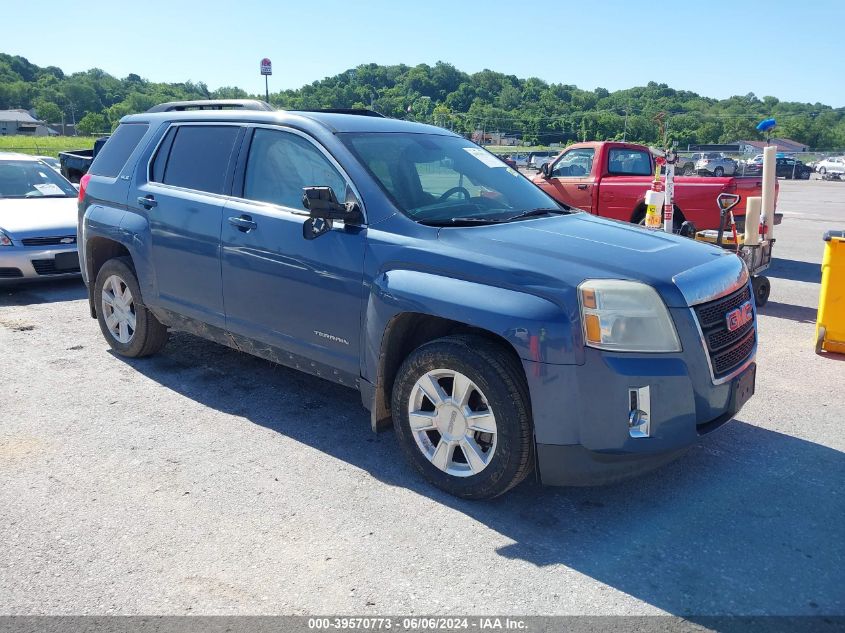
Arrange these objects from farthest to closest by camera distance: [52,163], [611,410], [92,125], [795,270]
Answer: [92,125]
[52,163]
[795,270]
[611,410]

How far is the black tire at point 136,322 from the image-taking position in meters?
5.51

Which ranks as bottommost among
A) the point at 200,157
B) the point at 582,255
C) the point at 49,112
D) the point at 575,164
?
the point at 582,255

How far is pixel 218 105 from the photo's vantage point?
544cm

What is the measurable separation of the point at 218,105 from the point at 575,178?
7275 mm

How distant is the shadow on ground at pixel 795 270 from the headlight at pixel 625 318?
25.2ft

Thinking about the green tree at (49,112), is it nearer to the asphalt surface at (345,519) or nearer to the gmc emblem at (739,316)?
the asphalt surface at (345,519)

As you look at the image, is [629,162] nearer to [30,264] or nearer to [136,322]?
[136,322]

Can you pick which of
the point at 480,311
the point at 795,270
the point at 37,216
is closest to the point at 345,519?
the point at 480,311

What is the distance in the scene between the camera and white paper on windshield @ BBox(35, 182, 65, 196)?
957cm

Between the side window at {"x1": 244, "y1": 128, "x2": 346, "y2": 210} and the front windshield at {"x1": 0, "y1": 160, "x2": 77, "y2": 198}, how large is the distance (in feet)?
20.4

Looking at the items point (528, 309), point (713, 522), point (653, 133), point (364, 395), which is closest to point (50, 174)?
point (364, 395)

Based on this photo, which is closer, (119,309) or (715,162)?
(119,309)

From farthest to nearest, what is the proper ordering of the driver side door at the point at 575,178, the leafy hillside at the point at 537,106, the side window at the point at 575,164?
1. the leafy hillside at the point at 537,106
2. the side window at the point at 575,164
3. the driver side door at the point at 575,178

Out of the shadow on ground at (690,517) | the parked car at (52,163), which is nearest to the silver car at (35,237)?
the parked car at (52,163)
